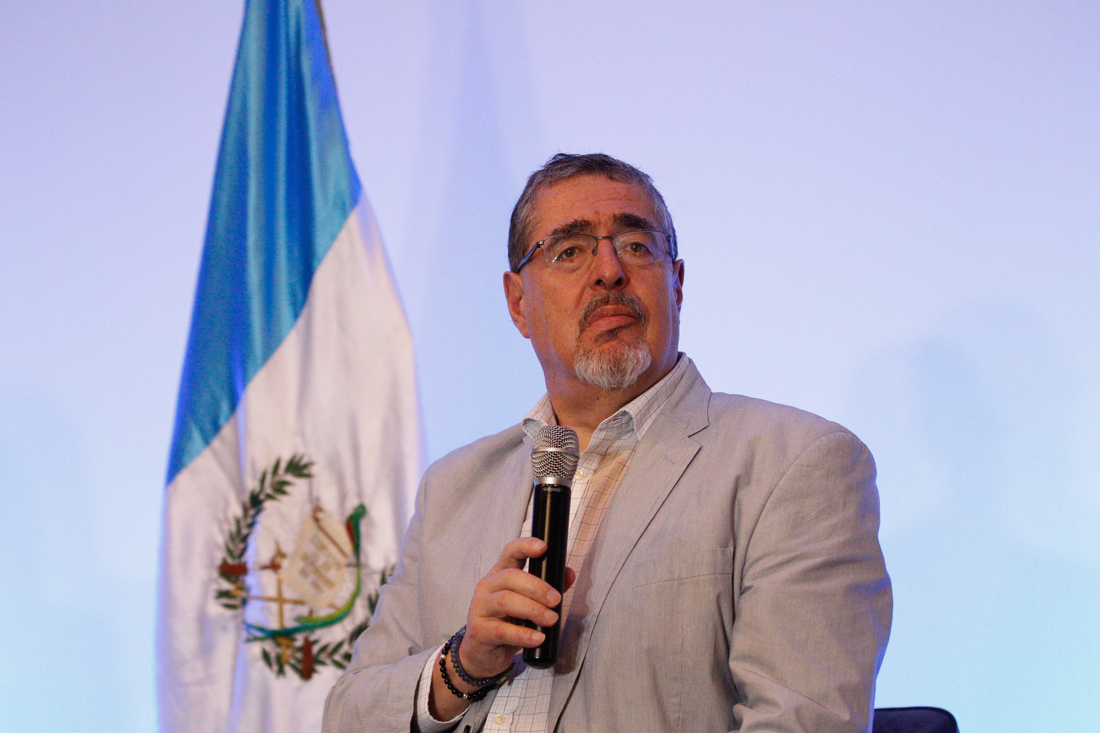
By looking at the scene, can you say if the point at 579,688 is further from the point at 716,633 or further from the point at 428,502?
the point at 428,502

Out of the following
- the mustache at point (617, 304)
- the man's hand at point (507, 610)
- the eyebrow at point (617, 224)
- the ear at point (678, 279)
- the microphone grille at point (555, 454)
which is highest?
the eyebrow at point (617, 224)

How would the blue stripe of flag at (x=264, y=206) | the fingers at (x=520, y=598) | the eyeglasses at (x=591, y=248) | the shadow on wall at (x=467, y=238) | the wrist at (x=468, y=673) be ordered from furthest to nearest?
1. the shadow on wall at (x=467, y=238)
2. the blue stripe of flag at (x=264, y=206)
3. the eyeglasses at (x=591, y=248)
4. the wrist at (x=468, y=673)
5. the fingers at (x=520, y=598)

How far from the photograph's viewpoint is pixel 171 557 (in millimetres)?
2457

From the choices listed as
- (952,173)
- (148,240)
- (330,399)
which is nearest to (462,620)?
(330,399)

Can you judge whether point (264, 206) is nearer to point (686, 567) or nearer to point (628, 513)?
point (628, 513)

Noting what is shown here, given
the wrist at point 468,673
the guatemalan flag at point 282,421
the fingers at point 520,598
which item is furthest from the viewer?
the guatemalan flag at point 282,421

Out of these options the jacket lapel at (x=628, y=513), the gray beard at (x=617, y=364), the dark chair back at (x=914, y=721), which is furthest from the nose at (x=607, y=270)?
the dark chair back at (x=914, y=721)

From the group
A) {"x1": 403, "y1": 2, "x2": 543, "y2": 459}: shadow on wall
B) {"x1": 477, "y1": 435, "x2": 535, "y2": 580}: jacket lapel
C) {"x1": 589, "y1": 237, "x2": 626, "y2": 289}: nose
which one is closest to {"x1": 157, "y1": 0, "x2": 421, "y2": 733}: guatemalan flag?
{"x1": 403, "y1": 2, "x2": 543, "y2": 459}: shadow on wall

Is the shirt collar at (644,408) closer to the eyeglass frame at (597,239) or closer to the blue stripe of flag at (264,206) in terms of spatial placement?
the eyeglass frame at (597,239)

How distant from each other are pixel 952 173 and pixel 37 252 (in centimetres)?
280

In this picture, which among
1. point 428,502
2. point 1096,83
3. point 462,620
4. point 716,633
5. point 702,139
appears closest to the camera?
point 716,633

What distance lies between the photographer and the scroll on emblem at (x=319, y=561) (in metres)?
2.49

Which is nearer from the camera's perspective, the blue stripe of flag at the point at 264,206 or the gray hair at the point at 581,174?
the gray hair at the point at 581,174

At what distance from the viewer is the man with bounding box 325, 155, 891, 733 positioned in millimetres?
1315
